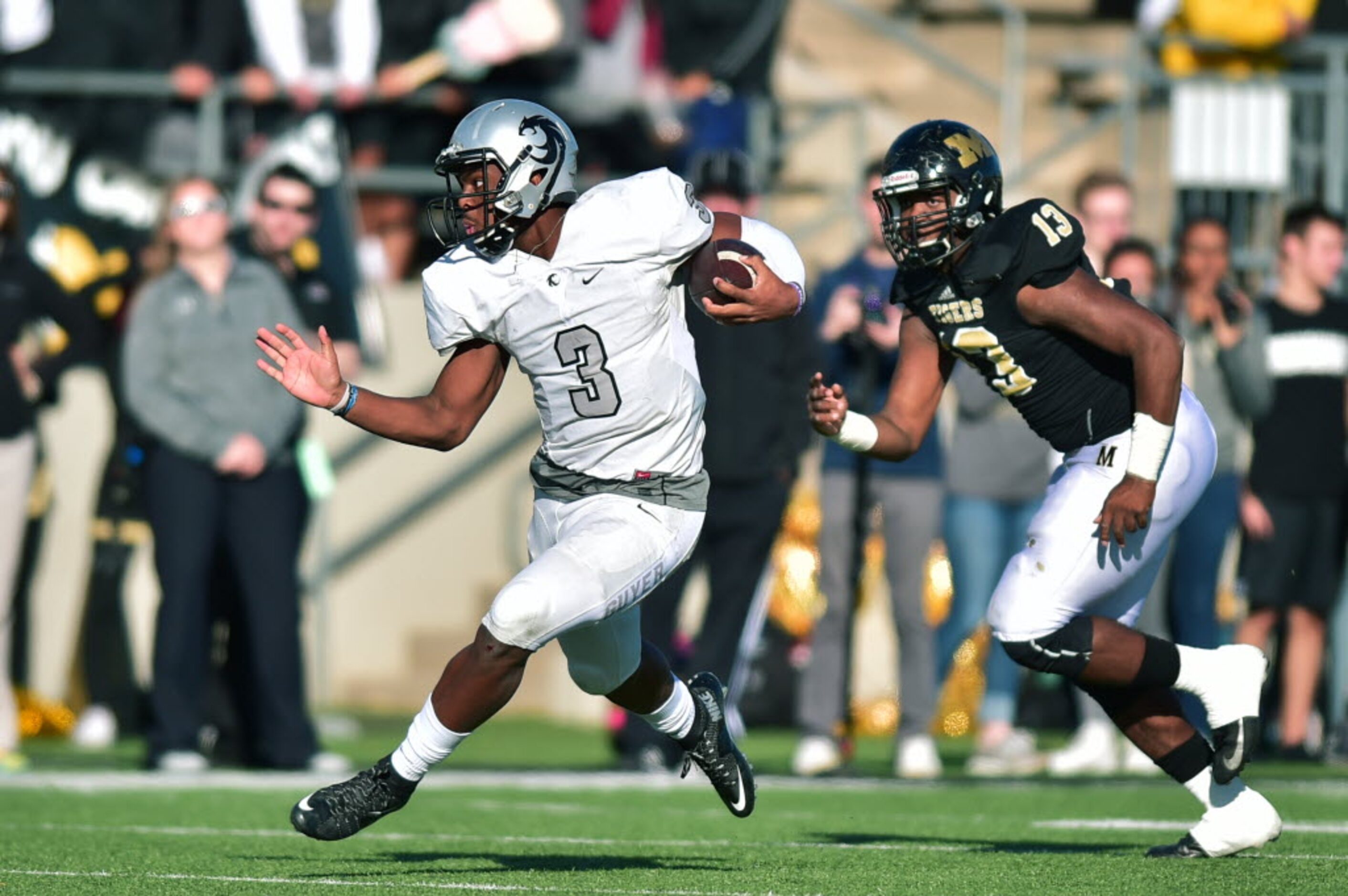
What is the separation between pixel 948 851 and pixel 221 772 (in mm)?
3558

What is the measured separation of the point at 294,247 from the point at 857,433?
433 cm

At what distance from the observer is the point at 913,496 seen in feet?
31.6

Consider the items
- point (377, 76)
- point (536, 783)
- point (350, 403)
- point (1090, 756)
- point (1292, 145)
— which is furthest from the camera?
point (1292, 145)

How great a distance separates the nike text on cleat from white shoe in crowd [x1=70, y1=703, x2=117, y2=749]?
232 inches

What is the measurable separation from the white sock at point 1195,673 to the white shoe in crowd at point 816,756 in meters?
3.14

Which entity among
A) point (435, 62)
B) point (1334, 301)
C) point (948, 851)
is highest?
point (435, 62)

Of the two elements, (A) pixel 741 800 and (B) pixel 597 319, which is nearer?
(B) pixel 597 319

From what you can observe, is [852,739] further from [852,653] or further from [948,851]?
[948,851]

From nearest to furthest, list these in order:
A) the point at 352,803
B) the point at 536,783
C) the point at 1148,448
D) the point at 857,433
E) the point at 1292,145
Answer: the point at 352,803 < the point at 1148,448 < the point at 857,433 < the point at 536,783 < the point at 1292,145

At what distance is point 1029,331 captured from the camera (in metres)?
6.35

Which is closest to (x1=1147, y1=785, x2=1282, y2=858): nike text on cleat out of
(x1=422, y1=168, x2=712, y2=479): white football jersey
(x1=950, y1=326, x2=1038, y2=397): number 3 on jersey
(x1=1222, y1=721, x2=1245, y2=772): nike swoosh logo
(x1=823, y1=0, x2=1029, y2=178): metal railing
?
(x1=1222, y1=721, x2=1245, y2=772): nike swoosh logo

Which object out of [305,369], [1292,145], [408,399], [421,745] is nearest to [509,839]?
[421,745]

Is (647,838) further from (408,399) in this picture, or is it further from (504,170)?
(504,170)

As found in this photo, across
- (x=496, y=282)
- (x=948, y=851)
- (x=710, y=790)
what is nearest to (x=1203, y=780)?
(x=948, y=851)
